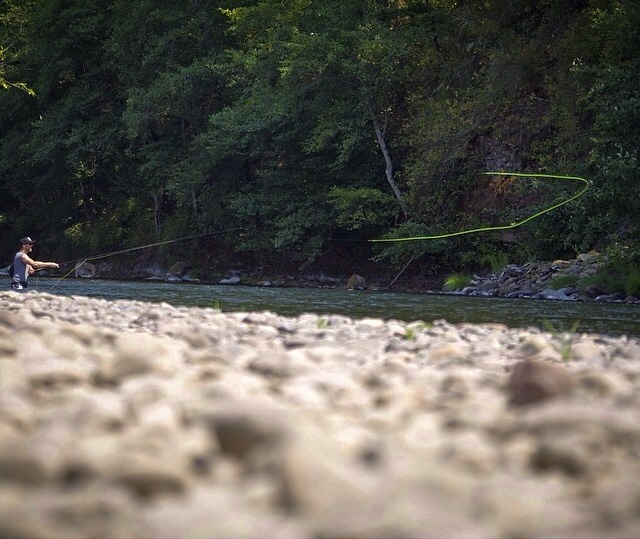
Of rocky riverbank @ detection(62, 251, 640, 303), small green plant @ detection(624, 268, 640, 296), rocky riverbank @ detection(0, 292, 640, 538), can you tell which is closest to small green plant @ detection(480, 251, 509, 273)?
rocky riverbank @ detection(62, 251, 640, 303)

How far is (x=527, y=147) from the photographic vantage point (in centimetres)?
2177

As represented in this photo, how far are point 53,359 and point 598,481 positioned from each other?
2.65 metres

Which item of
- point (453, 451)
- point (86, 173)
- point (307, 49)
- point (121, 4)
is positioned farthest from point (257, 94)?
point (453, 451)

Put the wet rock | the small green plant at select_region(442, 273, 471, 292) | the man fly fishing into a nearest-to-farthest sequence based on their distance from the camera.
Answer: the man fly fishing, the small green plant at select_region(442, 273, 471, 292), the wet rock

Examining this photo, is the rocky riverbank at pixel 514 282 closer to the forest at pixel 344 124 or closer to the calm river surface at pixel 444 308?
the forest at pixel 344 124

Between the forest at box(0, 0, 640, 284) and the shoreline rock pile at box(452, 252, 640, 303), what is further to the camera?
the forest at box(0, 0, 640, 284)

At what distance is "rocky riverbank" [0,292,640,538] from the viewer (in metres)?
2.66

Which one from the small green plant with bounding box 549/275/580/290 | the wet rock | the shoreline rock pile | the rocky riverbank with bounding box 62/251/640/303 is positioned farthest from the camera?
the wet rock

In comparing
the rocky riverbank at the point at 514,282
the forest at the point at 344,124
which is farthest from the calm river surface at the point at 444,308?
the forest at the point at 344,124

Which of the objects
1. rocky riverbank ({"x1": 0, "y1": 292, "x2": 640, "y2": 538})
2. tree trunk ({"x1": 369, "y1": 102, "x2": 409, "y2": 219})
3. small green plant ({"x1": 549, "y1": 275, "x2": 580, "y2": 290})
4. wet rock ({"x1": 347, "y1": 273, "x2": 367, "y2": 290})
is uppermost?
tree trunk ({"x1": 369, "y1": 102, "x2": 409, "y2": 219})

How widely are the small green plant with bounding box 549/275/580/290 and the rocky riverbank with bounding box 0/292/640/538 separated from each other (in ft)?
42.9

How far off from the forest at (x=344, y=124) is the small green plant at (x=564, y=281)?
83 cm

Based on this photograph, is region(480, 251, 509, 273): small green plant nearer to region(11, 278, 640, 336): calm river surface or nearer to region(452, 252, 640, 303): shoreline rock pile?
region(452, 252, 640, 303): shoreline rock pile

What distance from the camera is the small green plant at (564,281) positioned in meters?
18.0
